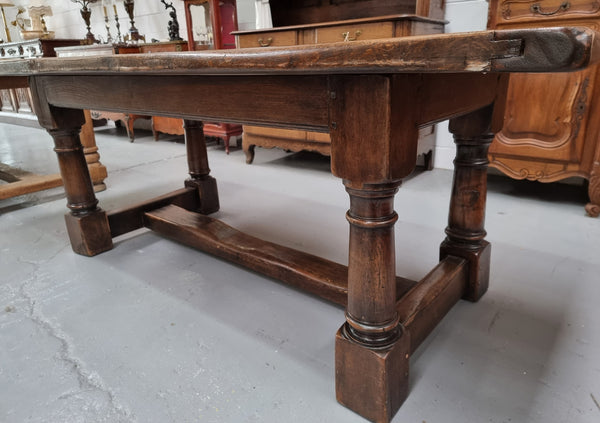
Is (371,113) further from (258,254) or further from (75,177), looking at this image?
(75,177)

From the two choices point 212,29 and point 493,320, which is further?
→ point 212,29

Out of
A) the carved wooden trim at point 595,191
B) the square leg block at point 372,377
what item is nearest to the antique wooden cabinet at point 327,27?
the carved wooden trim at point 595,191

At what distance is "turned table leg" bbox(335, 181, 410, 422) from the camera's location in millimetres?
813

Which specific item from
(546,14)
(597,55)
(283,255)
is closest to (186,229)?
(283,255)

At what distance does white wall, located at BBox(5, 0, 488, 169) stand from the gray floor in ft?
2.32

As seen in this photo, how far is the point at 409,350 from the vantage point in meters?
0.97

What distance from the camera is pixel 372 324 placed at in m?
0.88

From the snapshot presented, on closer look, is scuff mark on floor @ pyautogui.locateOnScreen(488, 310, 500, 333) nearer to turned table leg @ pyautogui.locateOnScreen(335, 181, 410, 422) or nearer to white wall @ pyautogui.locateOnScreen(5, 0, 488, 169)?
turned table leg @ pyautogui.locateOnScreen(335, 181, 410, 422)

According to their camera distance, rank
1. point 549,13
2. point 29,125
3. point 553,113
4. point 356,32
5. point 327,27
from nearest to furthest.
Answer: point 549,13 < point 553,113 < point 356,32 < point 327,27 < point 29,125

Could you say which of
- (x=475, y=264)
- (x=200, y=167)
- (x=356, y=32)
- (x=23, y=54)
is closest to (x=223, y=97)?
(x=475, y=264)

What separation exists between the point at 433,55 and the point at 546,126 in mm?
1868

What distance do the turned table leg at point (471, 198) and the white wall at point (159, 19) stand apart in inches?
12.5

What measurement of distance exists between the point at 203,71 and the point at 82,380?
82cm

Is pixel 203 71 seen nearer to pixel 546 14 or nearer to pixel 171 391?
pixel 171 391
